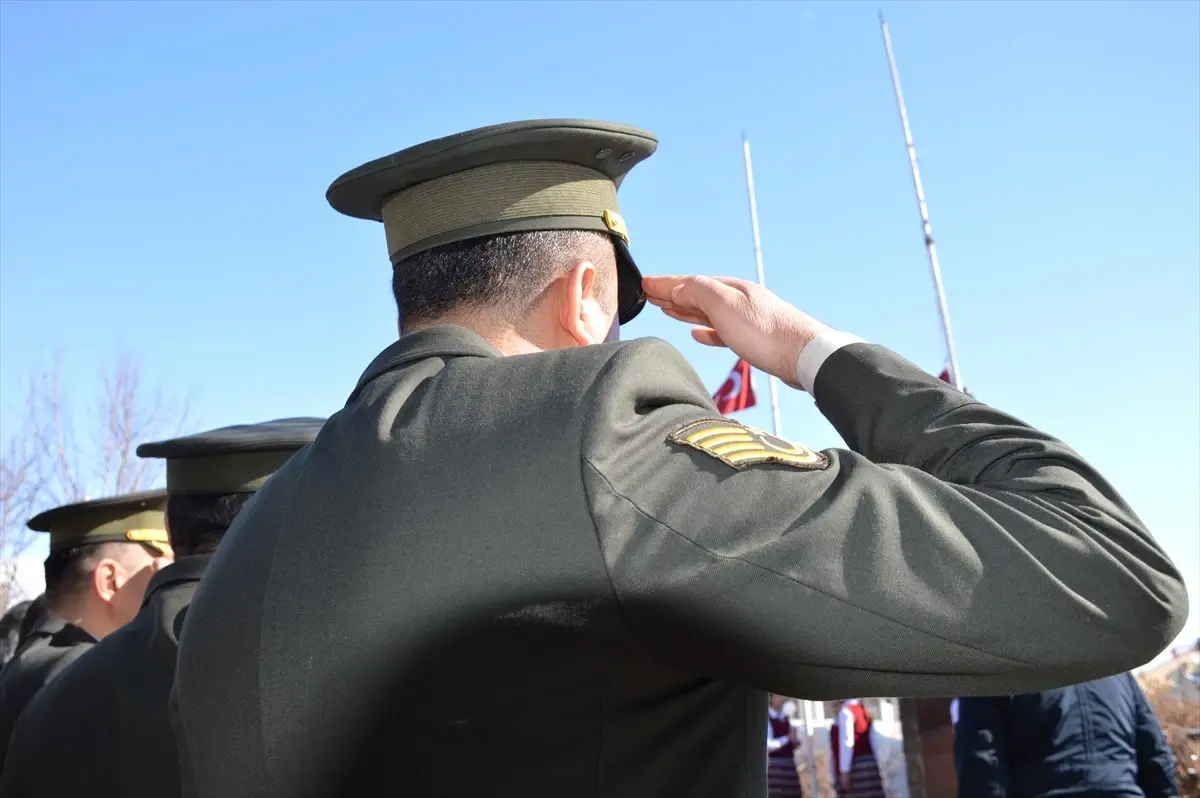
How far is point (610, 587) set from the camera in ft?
4.50

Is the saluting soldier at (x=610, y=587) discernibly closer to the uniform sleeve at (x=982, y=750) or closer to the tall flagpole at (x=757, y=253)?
the uniform sleeve at (x=982, y=750)

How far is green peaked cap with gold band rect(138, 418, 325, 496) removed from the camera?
3.19 m

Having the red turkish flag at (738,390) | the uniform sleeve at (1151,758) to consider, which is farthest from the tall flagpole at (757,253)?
the uniform sleeve at (1151,758)

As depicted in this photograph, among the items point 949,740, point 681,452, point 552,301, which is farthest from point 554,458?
point 949,740

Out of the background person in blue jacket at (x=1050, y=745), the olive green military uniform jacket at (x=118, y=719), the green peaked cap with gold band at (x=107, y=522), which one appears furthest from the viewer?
the green peaked cap with gold band at (x=107, y=522)

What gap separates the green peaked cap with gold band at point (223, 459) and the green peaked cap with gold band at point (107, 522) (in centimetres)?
190

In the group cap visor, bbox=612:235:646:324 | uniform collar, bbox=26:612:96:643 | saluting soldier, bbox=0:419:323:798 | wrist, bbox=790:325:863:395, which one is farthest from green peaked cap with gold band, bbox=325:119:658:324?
uniform collar, bbox=26:612:96:643

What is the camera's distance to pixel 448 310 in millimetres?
1915

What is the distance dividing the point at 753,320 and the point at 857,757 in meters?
8.19

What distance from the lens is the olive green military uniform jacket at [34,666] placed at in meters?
4.04

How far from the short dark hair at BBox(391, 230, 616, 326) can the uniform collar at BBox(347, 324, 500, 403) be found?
0.13 meters

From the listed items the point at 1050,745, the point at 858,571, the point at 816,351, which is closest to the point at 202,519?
the point at 816,351

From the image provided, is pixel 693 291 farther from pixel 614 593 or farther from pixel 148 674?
pixel 148 674

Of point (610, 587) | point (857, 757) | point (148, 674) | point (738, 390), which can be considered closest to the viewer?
point (610, 587)
